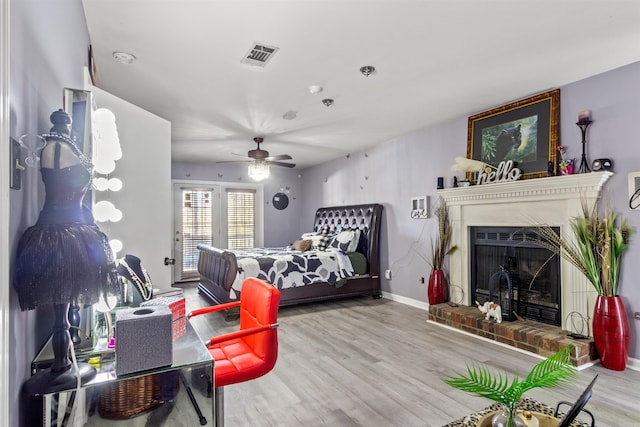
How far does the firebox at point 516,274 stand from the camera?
11.5ft

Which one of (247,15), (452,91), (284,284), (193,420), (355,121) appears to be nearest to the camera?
(193,420)

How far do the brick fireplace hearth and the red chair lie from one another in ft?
8.36

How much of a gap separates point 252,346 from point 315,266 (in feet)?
9.81

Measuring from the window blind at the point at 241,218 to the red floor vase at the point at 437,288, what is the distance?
4.54 m

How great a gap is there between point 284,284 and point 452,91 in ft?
10.3

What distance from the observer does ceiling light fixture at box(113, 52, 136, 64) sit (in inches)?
103

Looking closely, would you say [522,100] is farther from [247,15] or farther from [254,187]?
[254,187]

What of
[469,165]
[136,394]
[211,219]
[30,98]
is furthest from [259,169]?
[136,394]

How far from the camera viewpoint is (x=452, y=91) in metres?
3.48

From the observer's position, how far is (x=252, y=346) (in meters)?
2.06

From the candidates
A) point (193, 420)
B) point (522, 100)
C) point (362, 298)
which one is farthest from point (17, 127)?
point (362, 298)

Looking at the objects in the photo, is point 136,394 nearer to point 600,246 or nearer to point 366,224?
point 600,246

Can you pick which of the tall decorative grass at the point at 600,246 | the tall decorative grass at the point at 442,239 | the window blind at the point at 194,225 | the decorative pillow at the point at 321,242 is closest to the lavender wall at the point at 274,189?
the window blind at the point at 194,225

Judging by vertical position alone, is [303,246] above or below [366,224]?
below
